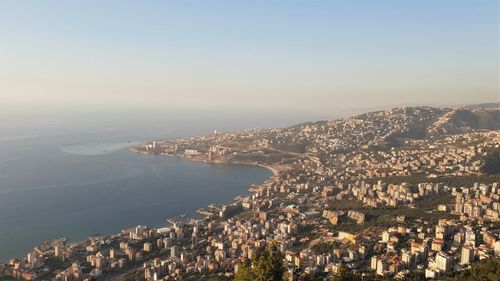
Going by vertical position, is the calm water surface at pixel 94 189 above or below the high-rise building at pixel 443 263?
below

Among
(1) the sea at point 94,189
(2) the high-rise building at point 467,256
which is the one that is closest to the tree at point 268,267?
(2) the high-rise building at point 467,256

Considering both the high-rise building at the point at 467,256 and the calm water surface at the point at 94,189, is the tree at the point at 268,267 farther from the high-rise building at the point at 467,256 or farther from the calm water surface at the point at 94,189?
the calm water surface at the point at 94,189

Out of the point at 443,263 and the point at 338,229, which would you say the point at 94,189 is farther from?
the point at 443,263

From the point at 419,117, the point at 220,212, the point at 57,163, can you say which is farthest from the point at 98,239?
the point at 419,117

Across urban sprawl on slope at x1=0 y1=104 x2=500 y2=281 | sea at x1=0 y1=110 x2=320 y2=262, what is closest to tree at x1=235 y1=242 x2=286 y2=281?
urban sprawl on slope at x1=0 y1=104 x2=500 y2=281

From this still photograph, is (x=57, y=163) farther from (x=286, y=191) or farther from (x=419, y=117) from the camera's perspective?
(x=419, y=117)

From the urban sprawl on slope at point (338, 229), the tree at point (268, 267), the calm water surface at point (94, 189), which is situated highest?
the tree at point (268, 267)

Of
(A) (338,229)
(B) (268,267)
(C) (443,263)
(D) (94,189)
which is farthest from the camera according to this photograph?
(D) (94,189)

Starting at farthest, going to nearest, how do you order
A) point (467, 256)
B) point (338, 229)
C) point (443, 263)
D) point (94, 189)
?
point (94, 189), point (338, 229), point (467, 256), point (443, 263)

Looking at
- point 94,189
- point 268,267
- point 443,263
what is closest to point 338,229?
point 443,263
